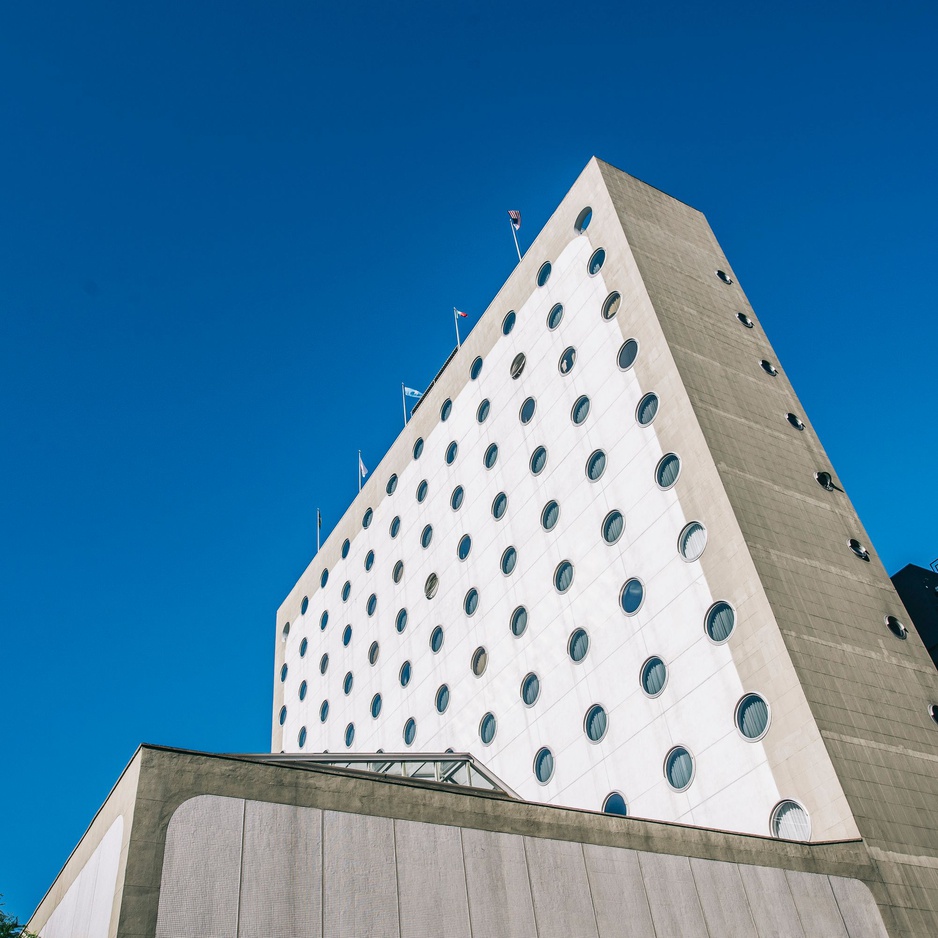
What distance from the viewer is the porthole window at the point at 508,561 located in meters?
28.2

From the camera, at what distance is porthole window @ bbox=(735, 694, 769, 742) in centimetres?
1861

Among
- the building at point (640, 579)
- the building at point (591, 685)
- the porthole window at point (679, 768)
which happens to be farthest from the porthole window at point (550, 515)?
the porthole window at point (679, 768)

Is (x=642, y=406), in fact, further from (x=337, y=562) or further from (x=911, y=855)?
(x=337, y=562)

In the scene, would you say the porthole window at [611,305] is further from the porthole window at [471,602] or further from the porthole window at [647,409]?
the porthole window at [471,602]

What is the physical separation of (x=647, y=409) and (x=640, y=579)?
15.4 feet

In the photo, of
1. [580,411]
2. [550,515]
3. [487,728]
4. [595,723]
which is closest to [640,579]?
[595,723]

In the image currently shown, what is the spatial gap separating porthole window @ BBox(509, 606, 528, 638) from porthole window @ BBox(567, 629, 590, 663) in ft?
8.25

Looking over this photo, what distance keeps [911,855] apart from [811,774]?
2.18 metres

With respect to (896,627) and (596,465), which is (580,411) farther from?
(896,627)

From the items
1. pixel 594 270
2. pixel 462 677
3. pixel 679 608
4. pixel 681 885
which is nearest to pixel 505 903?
pixel 681 885

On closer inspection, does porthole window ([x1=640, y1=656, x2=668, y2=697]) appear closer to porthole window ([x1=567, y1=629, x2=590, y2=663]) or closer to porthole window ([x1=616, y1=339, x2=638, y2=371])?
porthole window ([x1=567, y1=629, x2=590, y2=663])

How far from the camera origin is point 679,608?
21312mm

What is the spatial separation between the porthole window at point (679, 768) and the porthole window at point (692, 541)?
4.36 metres

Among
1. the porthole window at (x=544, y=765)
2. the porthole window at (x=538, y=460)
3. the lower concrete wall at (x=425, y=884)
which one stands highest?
the porthole window at (x=538, y=460)
